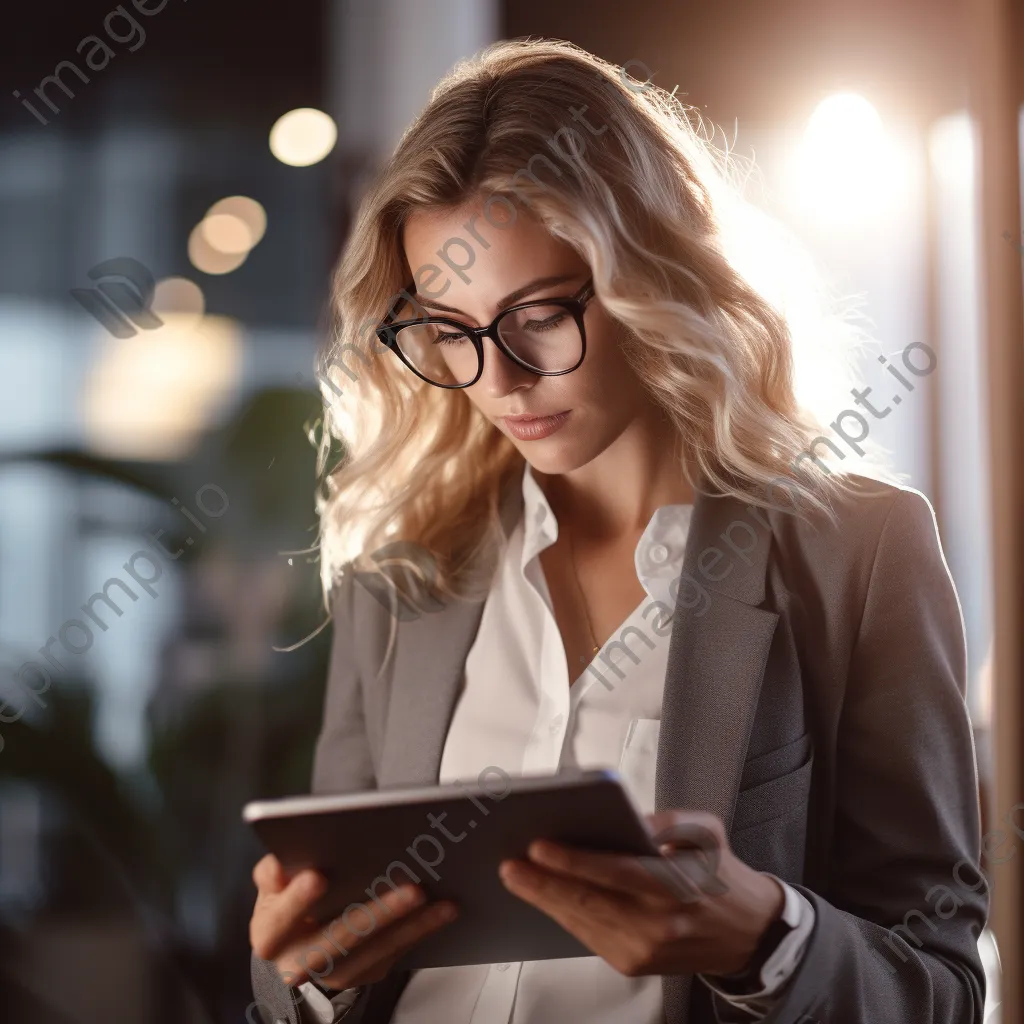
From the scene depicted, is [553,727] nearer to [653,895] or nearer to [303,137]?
[653,895]

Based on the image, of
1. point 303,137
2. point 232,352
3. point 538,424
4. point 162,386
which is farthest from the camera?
point 303,137

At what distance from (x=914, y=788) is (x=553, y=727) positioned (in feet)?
1.40

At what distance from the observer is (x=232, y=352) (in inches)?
91.9

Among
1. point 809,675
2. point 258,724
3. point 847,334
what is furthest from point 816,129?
point 258,724

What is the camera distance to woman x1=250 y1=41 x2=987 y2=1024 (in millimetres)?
1156

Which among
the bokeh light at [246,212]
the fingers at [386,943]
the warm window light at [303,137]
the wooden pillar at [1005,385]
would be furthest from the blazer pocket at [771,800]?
the warm window light at [303,137]

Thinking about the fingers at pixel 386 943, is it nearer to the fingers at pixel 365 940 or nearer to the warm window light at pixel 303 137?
the fingers at pixel 365 940

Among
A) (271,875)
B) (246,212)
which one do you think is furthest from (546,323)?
(246,212)

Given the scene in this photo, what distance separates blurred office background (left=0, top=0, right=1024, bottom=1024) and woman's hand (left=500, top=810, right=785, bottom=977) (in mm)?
1052

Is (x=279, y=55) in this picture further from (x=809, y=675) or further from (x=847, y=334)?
(x=809, y=675)

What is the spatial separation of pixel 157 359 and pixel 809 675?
1596 mm

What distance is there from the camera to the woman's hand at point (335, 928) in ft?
3.23

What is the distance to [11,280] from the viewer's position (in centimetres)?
201

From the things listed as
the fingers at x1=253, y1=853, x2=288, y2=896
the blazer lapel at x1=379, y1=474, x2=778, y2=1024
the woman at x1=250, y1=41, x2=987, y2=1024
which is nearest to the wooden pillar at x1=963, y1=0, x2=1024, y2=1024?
the woman at x1=250, y1=41, x2=987, y2=1024
